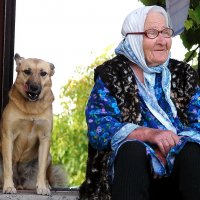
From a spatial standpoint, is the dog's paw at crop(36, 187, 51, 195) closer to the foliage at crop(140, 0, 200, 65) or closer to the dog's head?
the dog's head

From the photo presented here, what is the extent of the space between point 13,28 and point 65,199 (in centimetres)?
134

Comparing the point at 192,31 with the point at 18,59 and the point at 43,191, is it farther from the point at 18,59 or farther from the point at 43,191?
the point at 43,191

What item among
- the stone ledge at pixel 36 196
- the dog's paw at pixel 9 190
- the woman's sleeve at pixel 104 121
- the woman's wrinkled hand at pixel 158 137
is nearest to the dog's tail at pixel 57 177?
the stone ledge at pixel 36 196

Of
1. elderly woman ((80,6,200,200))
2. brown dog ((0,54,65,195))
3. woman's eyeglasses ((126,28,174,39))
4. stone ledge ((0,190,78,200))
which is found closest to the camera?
elderly woman ((80,6,200,200))

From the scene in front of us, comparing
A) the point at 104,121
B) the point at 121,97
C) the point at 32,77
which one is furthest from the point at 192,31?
the point at 104,121

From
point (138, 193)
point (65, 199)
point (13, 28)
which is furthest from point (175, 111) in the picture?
point (13, 28)

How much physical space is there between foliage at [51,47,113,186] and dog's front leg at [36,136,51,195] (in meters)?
0.23

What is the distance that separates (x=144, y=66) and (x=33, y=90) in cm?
108

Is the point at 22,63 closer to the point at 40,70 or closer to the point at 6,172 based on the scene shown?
the point at 40,70

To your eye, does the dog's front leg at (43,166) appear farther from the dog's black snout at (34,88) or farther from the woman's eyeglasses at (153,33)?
the woman's eyeglasses at (153,33)

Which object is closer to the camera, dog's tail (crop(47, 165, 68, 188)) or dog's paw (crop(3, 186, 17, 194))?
dog's paw (crop(3, 186, 17, 194))

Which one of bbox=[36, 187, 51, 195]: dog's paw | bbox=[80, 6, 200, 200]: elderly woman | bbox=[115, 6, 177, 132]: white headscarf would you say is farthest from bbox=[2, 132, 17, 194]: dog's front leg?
bbox=[115, 6, 177, 132]: white headscarf

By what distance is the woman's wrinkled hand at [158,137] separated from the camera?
116 inches

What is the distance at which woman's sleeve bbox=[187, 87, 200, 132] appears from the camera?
3.36m
